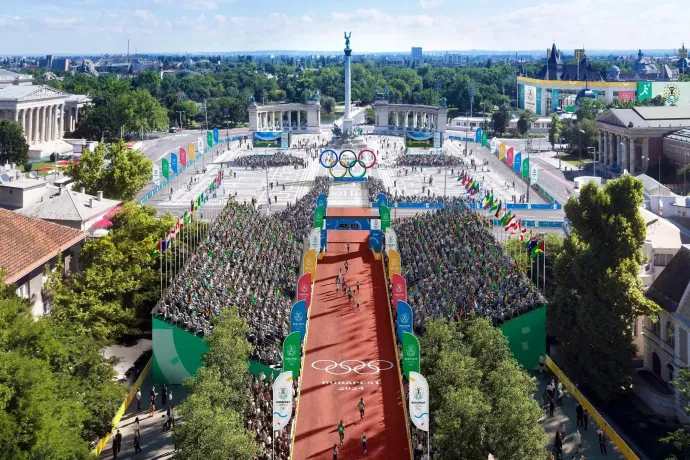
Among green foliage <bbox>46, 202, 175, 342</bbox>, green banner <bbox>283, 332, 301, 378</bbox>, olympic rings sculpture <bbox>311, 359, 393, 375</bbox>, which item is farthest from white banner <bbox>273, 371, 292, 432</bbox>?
green foliage <bbox>46, 202, 175, 342</bbox>

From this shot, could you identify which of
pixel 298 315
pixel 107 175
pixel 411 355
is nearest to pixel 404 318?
pixel 298 315

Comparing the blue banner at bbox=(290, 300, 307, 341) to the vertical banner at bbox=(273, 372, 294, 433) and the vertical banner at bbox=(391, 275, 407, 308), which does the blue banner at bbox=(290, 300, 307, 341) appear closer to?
the vertical banner at bbox=(391, 275, 407, 308)

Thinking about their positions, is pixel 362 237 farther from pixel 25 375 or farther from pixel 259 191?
pixel 25 375

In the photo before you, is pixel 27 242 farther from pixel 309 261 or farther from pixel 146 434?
pixel 309 261

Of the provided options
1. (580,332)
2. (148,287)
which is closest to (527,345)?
(580,332)

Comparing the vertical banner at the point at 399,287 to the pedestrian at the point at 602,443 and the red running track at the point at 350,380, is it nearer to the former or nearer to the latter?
the red running track at the point at 350,380

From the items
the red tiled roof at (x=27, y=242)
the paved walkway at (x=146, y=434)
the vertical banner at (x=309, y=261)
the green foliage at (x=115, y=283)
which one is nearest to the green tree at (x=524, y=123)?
the vertical banner at (x=309, y=261)
